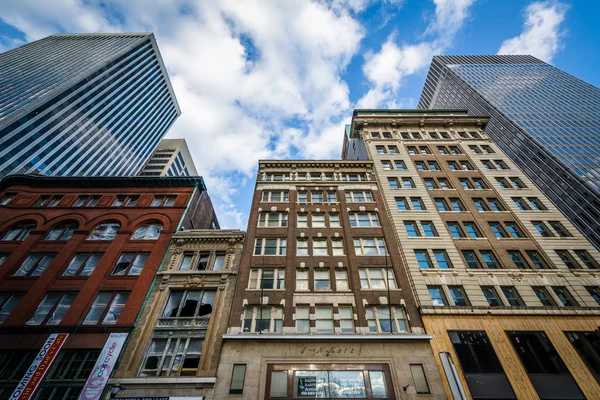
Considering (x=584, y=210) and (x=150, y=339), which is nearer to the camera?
(x=150, y=339)

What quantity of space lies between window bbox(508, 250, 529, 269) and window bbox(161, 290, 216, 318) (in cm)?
2688

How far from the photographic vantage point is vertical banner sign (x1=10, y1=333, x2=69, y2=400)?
15085 millimetres

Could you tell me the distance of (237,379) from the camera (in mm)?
16234

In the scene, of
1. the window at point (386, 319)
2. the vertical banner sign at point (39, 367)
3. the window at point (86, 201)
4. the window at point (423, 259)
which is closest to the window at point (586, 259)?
the window at point (423, 259)

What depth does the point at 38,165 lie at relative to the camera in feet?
238

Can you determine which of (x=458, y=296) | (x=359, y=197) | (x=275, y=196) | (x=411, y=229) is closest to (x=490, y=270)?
(x=458, y=296)

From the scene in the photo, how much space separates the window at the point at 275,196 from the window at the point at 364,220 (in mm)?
7872

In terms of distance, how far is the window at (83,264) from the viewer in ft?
71.9

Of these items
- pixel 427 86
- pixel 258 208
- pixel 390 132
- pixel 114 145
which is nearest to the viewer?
pixel 258 208

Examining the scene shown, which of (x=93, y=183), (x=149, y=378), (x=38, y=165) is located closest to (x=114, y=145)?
(x=38, y=165)

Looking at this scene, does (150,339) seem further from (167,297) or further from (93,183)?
(93,183)

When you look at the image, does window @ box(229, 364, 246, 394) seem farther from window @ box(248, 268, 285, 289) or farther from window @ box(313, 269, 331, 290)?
window @ box(313, 269, 331, 290)

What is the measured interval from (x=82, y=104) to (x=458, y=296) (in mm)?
118931

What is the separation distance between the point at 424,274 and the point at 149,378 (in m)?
21.6
